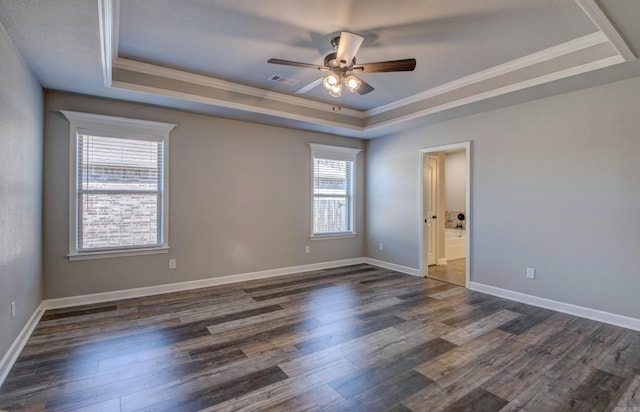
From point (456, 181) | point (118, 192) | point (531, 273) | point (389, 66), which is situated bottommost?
point (531, 273)

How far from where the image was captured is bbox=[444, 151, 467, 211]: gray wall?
28.0 ft

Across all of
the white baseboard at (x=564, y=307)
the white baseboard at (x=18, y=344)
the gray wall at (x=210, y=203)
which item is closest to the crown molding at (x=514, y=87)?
the gray wall at (x=210, y=203)

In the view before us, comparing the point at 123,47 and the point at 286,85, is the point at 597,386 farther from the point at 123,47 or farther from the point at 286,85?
the point at 123,47

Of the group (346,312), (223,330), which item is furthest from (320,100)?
(223,330)

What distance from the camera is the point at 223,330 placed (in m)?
3.19

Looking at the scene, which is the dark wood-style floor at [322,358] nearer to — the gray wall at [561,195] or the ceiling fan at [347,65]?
the gray wall at [561,195]

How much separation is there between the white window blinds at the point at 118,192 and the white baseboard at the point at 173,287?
603mm

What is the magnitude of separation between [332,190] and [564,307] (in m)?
3.89

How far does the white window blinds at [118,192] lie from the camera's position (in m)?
3.91

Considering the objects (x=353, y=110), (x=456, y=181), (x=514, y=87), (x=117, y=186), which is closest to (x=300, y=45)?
(x=353, y=110)

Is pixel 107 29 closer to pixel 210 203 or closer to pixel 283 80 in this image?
pixel 283 80

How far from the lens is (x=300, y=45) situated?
3.27 m

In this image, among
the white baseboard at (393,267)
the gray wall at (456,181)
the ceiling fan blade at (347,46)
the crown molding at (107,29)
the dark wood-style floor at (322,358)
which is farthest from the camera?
the gray wall at (456,181)

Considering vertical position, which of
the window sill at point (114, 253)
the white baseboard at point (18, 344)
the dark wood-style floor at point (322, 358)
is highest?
the window sill at point (114, 253)
